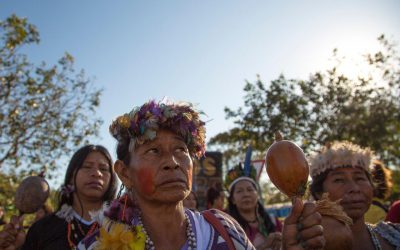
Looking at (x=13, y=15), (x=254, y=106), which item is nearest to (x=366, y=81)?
(x=254, y=106)

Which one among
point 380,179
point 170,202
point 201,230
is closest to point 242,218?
point 380,179

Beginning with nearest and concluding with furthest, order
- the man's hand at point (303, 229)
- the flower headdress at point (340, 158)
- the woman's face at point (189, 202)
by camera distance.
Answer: the man's hand at point (303, 229) → the flower headdress at point (340, 158) → the woman's face at point (189, 202)

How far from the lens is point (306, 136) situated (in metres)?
16.1

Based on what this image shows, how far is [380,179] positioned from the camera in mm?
3777

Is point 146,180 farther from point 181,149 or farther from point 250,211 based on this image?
point 250,211

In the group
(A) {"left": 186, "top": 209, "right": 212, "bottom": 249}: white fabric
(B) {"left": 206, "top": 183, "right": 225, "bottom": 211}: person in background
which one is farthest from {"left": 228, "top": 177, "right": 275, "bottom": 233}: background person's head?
(A) {"left": 186, "top": 209, "right": 212, "bottom": 249}: white fabric

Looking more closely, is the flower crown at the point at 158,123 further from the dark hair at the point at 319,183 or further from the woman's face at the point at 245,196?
the woman's face at the point at 245,196

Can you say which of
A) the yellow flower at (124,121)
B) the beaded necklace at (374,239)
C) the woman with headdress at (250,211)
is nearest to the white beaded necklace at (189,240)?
the yellow flower at (124,121)

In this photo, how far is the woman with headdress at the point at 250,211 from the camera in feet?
17.5

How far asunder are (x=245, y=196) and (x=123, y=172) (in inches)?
123

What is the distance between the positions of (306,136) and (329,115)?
1596 mm

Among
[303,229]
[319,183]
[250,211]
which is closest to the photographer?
[303,229]

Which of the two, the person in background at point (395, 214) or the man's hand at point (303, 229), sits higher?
the man's hand at point (303, 229)

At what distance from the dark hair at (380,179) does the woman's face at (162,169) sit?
1.99 m
